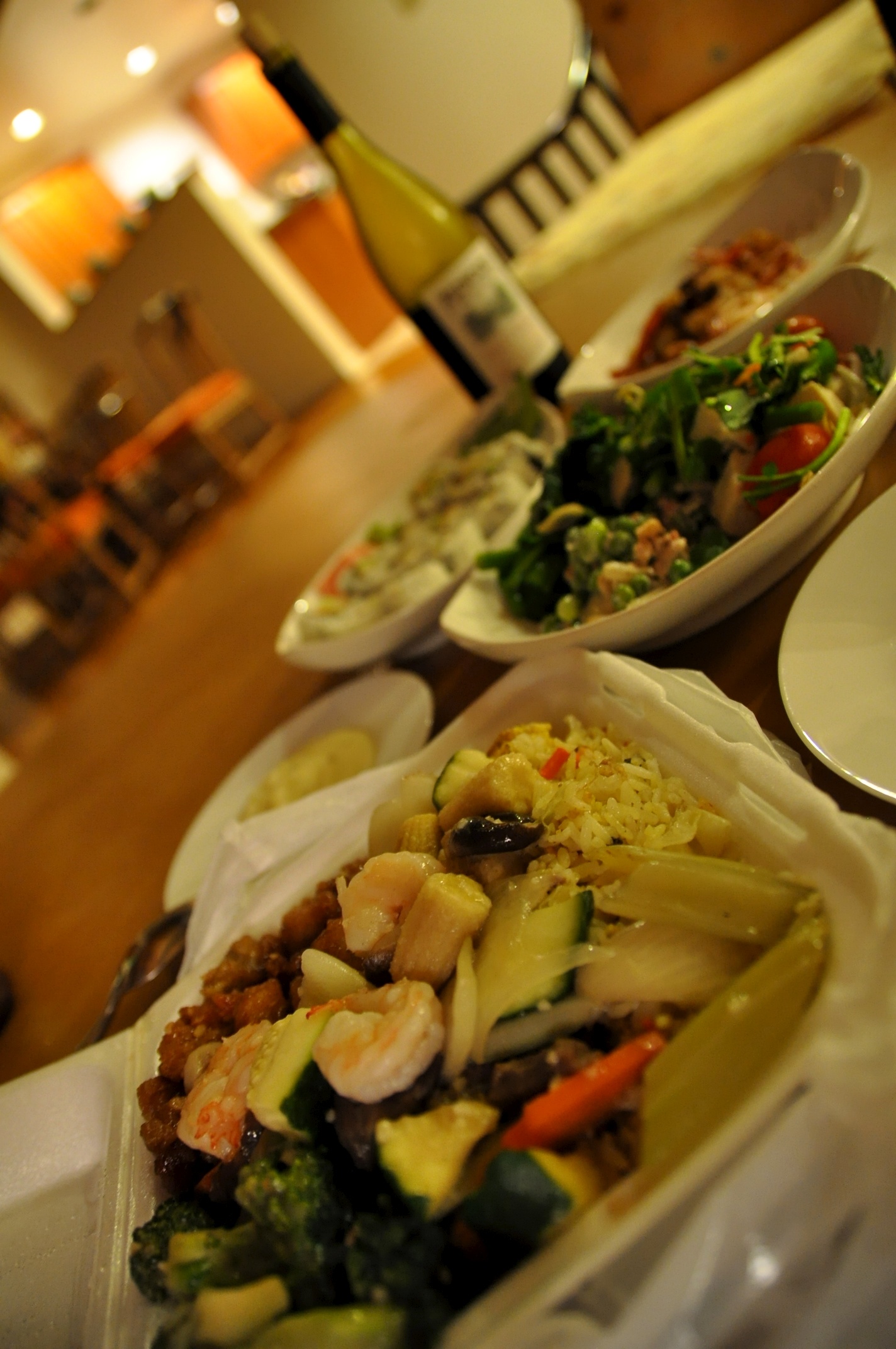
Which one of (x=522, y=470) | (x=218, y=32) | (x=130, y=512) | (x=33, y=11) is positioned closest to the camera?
(x=522, y=470)

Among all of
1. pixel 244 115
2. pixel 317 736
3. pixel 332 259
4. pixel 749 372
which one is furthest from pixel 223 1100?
pixel 244 115

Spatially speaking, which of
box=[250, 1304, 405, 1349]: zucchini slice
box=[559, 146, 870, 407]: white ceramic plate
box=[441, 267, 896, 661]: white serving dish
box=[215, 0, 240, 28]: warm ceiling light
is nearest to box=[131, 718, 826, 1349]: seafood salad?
box=[250, 1304, 405, 1349]: zucchini slice

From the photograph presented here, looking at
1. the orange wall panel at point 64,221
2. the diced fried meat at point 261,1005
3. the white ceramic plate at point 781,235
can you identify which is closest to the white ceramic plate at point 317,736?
the diced fried meat at point 261,1005

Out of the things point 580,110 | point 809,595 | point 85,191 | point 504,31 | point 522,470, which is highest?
point 85,191

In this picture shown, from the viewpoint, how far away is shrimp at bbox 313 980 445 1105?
60 centimetres

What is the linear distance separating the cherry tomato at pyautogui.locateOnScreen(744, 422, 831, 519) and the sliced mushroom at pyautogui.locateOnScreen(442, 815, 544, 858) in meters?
0.53

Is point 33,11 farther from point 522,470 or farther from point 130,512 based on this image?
point 522,470

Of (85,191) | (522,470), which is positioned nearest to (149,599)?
(522,470)

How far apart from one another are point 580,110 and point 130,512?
4.60m

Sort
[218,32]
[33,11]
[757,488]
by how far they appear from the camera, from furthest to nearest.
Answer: [218,32]
[33,11]
[757,488]

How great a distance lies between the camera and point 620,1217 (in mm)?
473

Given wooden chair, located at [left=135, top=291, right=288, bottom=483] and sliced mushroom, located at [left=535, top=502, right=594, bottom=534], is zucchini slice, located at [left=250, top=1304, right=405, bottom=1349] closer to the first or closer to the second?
sliced mushroom, located at [left=535, top=502, right=594, bottom=534]

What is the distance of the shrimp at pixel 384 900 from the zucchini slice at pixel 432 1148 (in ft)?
0.59

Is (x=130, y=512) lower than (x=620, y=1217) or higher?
higher
